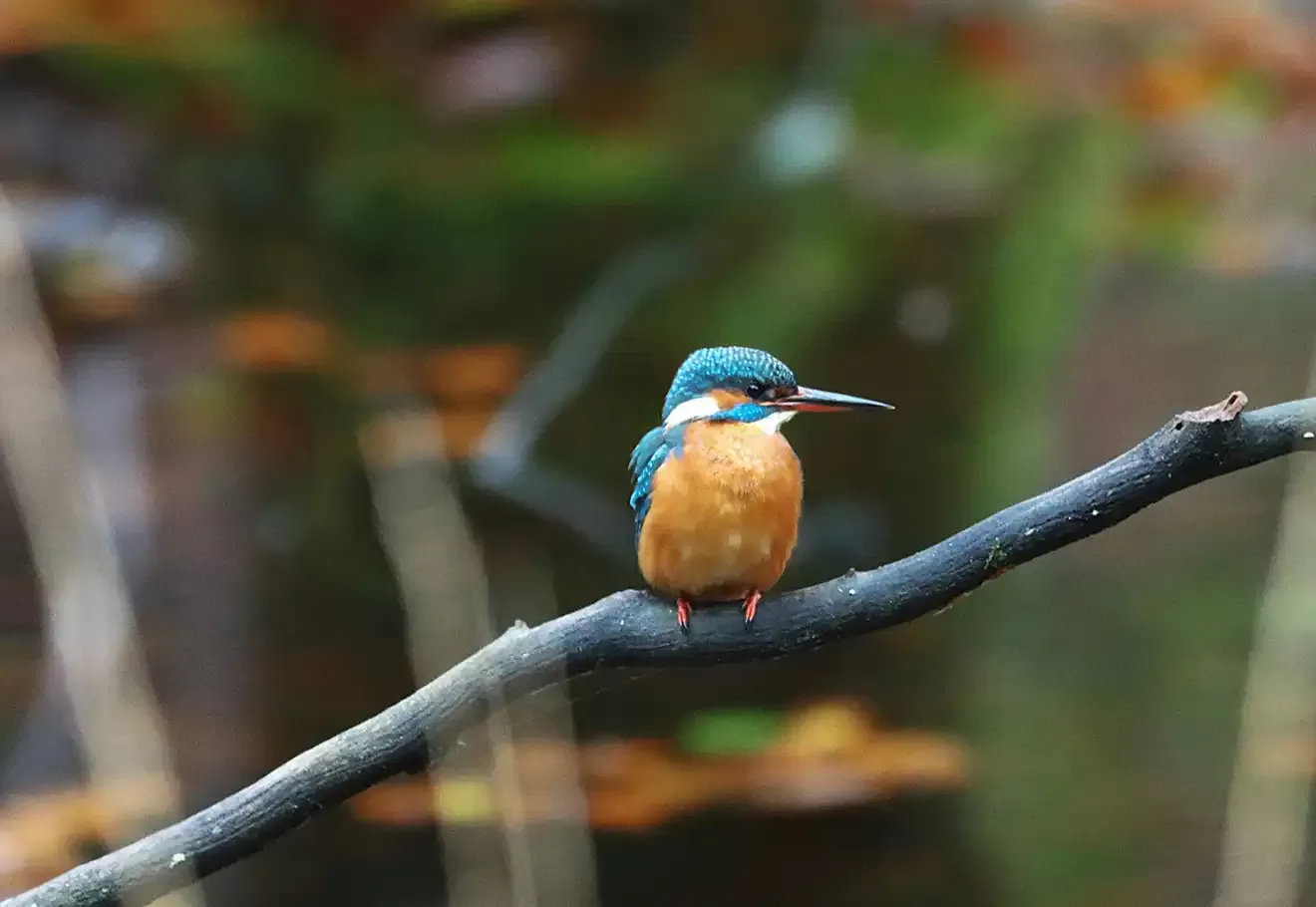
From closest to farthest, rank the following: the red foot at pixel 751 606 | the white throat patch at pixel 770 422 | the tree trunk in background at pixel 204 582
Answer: the red foot at pixel 751 606
the white throat patch at pixel 770 422
the tree trunk in background at pixel 204 582

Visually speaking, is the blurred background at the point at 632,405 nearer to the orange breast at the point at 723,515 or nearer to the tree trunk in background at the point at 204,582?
the tree trunk in background at the point at 204,582

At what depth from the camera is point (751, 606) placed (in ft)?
4.33

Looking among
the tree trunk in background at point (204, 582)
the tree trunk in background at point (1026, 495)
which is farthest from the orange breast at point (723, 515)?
the tree trunk in background at point (204, 582)

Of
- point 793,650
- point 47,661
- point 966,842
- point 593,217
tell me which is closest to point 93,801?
point 47,661

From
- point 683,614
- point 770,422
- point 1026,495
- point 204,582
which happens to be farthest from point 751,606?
point 204,582

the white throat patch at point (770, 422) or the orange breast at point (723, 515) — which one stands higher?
the white throat patch at point (770, 422)

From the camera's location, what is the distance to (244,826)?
122 cm

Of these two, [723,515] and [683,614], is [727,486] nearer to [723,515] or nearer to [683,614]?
[723,515]

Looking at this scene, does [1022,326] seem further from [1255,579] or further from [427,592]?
[427,592]

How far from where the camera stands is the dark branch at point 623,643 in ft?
3.65

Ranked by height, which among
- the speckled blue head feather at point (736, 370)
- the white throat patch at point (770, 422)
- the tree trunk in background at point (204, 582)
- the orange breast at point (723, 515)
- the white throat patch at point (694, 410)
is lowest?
the orange breast at point (723, 515)

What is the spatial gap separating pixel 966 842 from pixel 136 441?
3.04m

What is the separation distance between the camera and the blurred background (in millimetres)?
2779

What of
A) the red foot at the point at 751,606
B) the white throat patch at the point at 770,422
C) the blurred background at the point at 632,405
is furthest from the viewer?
the blurred background at the point at 632,405
